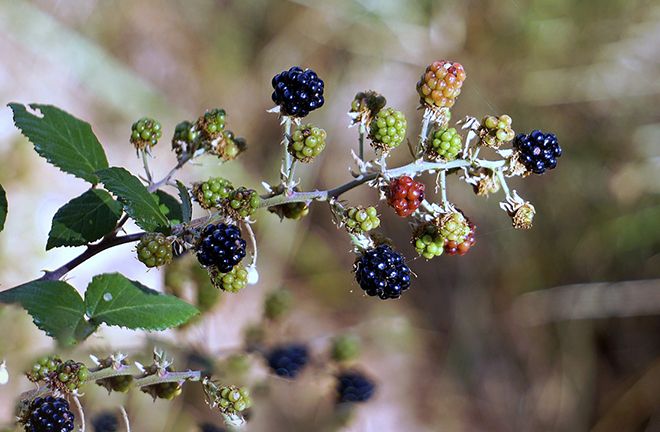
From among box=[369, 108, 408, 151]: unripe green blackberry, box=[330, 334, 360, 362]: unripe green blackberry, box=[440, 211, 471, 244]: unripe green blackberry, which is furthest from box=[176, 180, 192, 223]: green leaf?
box=[330, 334, 360, 362]: unripe green blackberry

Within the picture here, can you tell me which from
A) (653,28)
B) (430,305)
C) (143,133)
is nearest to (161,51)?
(430,305)

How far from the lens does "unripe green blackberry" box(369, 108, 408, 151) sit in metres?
1.38

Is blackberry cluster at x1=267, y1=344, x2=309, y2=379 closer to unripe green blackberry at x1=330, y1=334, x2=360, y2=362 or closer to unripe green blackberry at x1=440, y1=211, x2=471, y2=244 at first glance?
unripe green blackberry at x1=330, y1=334, x2=360, y2=362

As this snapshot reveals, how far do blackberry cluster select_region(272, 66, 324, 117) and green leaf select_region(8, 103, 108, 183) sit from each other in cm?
39

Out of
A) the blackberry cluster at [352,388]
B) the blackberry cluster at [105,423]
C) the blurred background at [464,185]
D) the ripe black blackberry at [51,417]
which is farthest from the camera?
the blurred background at [464,185]

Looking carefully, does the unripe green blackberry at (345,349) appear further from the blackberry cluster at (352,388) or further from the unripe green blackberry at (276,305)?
the unripe green blackberry at (276,305)

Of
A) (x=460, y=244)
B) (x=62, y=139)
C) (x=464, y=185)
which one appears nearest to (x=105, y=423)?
(x=62, y=139)

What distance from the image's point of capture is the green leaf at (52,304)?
1.29m

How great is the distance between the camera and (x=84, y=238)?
1426 millimetres

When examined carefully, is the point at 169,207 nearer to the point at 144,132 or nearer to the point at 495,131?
the point at 144,132

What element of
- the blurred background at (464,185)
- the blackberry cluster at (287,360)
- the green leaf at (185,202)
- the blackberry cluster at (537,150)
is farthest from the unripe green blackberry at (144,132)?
the blurred background at (464,185)

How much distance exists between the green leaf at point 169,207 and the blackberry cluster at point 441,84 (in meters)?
0.55

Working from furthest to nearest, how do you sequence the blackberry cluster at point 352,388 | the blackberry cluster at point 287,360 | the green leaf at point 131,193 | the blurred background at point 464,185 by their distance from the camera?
1. the blurred background at point 464,185
2. the blackberry cluster at point 352,388
3. the blackberry cluster at point 287,360
4. the green leaf at point 131,193

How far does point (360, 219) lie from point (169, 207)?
0.41 metres
